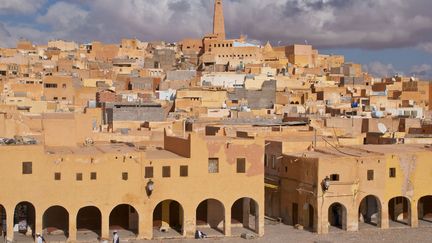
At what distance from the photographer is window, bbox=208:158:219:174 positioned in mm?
26453

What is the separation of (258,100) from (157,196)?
3316cm

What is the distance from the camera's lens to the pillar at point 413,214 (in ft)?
94.9

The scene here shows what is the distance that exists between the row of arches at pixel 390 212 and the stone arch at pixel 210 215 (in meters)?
4.88

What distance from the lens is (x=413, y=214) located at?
A: 2900 cm

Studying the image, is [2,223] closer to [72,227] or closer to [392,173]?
[72,227]

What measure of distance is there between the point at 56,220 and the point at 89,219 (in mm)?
1384

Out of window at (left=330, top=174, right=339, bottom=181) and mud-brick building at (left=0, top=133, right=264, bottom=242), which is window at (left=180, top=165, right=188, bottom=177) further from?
window at (left=330, top=174, right=339, bottom=181)

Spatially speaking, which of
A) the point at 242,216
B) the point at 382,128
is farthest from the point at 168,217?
the point at 382,128

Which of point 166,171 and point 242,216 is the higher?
point 166,171

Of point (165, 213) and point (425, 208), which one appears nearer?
point (165, 213)

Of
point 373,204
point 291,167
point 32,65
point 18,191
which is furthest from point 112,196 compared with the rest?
point 32,65

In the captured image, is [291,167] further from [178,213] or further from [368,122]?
[368,122]

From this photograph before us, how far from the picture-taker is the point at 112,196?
25.4m

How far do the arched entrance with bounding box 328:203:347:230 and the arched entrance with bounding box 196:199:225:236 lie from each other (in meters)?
4.85
